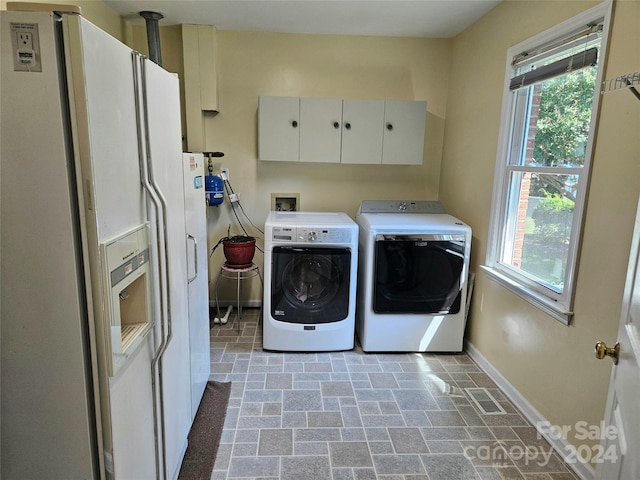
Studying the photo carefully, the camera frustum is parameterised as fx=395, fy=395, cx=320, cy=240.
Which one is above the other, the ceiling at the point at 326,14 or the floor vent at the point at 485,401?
the ceiling at the point at 326,14

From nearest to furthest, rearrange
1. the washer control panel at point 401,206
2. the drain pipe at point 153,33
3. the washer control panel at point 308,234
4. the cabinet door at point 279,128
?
the washer control panel at point 308,234
the drain pipe at point 153,33
the cabinet door at point 279,128
the washer control panel at point 401,206

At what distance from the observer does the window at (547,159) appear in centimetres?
195

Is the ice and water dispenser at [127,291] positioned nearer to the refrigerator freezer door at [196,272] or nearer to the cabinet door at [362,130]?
the refrigerator freezer door at [196,272]

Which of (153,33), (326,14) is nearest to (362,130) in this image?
(326,14)

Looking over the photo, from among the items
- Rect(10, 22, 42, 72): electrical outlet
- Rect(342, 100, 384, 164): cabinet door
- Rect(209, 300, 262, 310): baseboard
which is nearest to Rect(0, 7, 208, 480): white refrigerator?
Rect(10, 22, 42, 72): electrical outlet

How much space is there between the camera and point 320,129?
131 inches

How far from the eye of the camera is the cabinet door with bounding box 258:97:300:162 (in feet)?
10.8

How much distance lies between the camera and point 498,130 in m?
2.68

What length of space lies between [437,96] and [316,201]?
1.47 meters

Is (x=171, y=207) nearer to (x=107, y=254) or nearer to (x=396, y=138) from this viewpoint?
(x=107, y=254)

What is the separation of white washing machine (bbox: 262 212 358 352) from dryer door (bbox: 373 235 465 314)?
0.22 m

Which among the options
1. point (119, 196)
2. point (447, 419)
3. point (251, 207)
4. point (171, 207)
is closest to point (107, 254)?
point (119, 196)

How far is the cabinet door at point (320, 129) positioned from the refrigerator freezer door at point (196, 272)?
1272 millimetres

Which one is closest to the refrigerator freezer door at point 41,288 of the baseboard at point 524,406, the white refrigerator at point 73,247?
the white refrigerator at point 73,247
